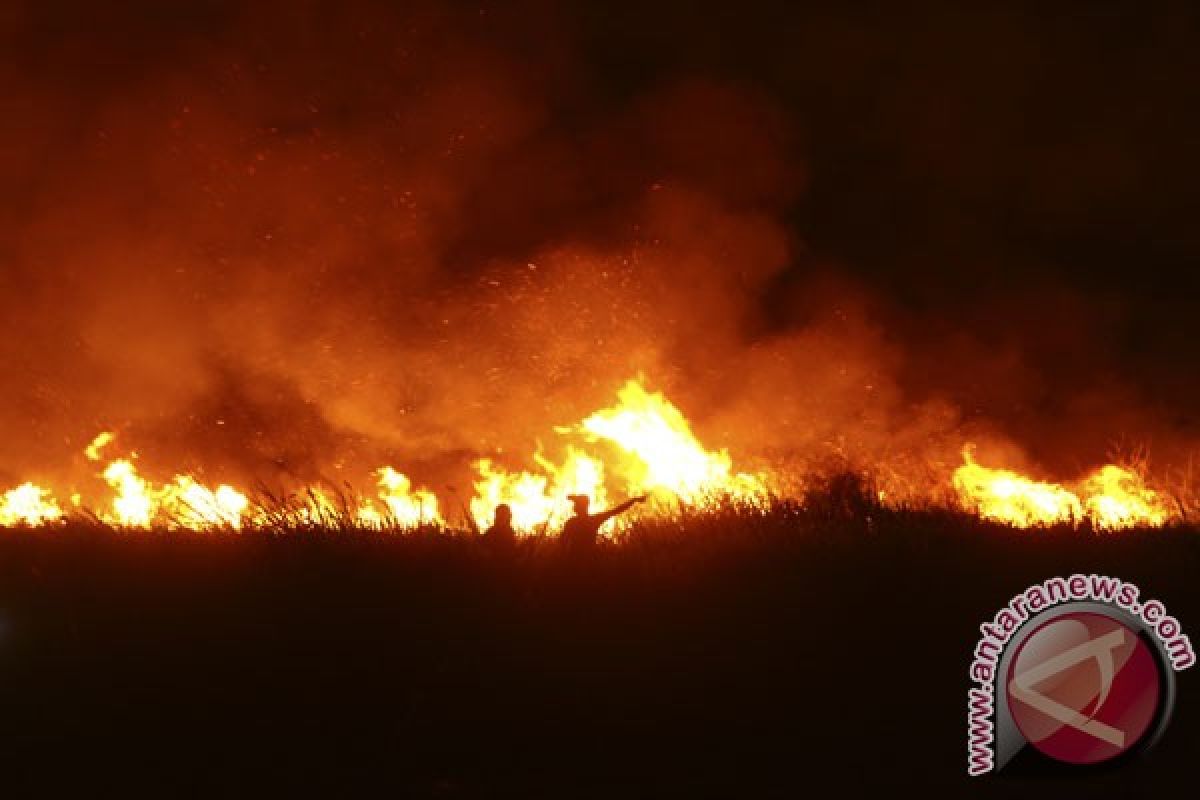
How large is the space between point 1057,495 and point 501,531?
6.26 metres

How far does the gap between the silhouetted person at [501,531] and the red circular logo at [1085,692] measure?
2559mm

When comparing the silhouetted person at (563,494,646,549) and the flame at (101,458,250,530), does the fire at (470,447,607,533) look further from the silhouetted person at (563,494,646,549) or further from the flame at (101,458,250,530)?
the silhouetted person at (563,494,646,549)

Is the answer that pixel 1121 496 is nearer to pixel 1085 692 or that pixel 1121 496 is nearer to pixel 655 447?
pixel 655 447

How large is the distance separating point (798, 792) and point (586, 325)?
29.0 ft

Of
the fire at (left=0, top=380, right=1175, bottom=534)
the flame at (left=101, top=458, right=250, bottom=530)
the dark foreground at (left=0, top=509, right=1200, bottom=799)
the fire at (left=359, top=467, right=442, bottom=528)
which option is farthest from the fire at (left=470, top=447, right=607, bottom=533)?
the dark foreground at (left=0, top=509, right=1200, bottom=799)

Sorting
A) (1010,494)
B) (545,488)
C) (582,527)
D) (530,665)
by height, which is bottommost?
(530,665)

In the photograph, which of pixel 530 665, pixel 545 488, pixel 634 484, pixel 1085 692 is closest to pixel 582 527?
pixel 530 665

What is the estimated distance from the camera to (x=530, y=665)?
14.6 ft

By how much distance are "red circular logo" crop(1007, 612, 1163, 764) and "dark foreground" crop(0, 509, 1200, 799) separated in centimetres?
14

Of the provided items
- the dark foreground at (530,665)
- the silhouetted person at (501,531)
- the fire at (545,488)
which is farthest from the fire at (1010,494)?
the silhouetted person at (501,531)

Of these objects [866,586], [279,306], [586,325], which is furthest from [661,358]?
[866,586]

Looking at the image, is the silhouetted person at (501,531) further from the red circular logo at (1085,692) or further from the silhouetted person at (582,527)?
the red circular logo at (1085,692)

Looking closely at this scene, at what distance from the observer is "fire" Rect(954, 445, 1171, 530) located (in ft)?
29.5

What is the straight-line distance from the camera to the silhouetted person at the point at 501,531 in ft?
18.3
